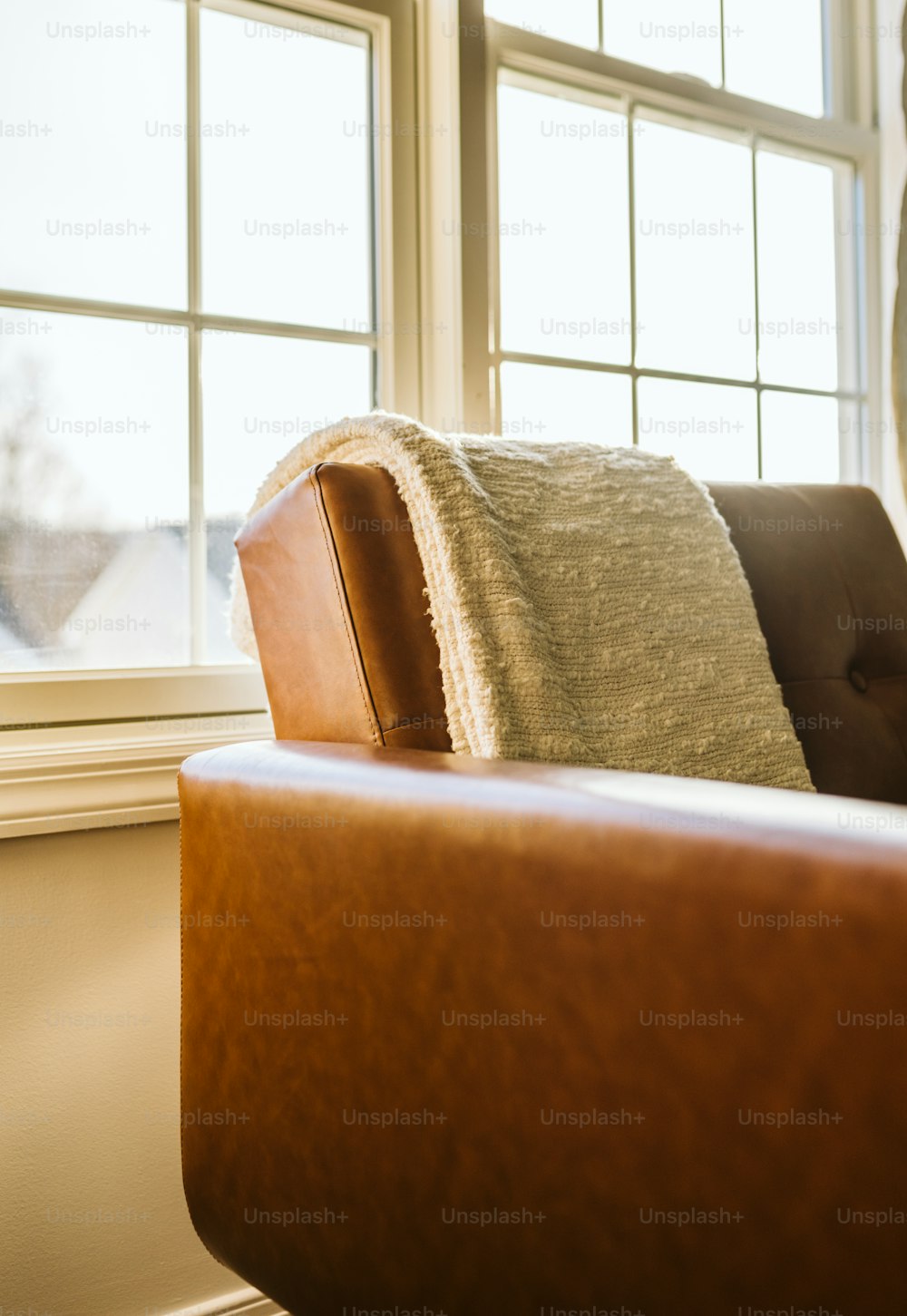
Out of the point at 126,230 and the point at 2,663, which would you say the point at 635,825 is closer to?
the point at 2,663

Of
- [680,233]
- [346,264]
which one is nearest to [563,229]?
[680,233]

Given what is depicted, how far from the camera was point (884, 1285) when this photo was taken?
0.48 metres

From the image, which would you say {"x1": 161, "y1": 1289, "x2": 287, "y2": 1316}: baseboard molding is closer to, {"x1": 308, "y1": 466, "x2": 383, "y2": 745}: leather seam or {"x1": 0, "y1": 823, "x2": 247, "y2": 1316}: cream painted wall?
{"x1": 0, "y1": 823, "x2": 247, "y2": 1316}: cream painted wall

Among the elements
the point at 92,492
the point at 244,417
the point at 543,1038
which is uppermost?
the point at 244,417

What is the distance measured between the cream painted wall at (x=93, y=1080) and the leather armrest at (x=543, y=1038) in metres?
0.31

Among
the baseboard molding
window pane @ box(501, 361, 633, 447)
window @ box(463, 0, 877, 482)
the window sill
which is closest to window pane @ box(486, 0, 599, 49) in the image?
window @ box(463, 0, 877, 482)

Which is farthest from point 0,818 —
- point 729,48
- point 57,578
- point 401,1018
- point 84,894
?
point 729,48

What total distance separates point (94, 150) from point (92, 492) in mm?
401

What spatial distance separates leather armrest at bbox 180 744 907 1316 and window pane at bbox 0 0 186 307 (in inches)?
26.9

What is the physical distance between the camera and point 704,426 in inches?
72.4

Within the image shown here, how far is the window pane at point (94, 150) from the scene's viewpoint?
1.21 m

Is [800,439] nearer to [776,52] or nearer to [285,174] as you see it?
[776,52]

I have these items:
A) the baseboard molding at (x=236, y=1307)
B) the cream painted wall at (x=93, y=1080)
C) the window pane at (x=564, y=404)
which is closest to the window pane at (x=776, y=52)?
the window pane at (x=564, y=404)

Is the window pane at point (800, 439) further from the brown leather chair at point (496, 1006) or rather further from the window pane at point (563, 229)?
the brown leather chair at point (496, 1006)
